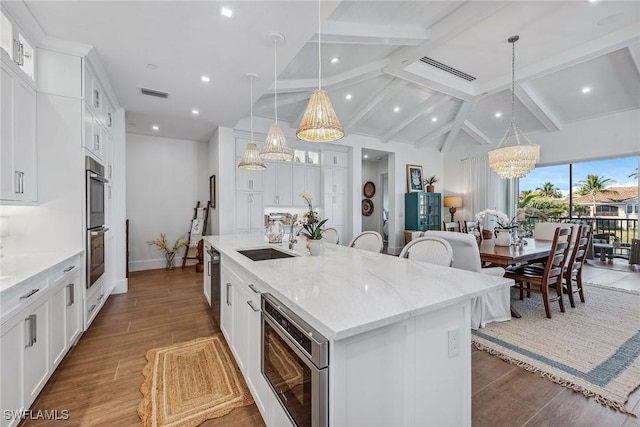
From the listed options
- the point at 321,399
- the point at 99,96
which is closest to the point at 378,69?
the point at 99,96

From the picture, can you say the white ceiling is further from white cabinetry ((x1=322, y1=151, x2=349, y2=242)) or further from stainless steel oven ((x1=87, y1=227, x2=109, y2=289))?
stainless steel oven ((x1=87, y1=227, x2=109, y2=289))

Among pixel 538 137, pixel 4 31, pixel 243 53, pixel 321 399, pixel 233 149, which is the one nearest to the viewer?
pixel 321 399

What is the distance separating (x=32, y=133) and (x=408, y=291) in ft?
10.5

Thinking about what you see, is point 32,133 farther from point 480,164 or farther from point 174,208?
point 480,164

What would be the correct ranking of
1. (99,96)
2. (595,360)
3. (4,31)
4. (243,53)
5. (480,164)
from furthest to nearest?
(480,164) → (99,96) → (243,53) → (595,360) → (4,31)


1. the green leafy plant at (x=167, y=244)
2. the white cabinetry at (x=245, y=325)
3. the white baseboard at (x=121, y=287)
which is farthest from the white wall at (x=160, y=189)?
the white cabinetry at (x=245, y=325)

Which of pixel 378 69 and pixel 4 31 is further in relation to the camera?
pixel 378 69

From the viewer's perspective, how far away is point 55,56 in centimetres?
250

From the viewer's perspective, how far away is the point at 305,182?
615 centimetres

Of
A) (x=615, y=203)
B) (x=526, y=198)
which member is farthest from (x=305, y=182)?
(x=615, y=203)

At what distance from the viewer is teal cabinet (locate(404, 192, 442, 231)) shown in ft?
23.6

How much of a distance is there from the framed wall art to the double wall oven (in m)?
6.70

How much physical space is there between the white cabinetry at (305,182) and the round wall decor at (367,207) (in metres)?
3.21

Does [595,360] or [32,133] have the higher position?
[32,133]
